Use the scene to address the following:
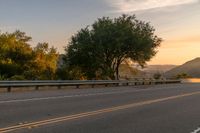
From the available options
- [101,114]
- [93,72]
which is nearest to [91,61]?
[93,72]

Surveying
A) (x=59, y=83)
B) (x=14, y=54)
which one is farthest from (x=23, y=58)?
(x=59, y=83)

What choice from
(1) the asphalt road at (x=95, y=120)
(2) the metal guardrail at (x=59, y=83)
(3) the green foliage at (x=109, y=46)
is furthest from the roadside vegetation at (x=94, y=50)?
(1) the asphalt road at (x=95, y=120)

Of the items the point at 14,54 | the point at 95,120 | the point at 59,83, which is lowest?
the point at 95,120

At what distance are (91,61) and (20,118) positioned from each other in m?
49.1

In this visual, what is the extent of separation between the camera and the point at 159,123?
14.8m

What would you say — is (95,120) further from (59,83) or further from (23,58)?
(23,58)

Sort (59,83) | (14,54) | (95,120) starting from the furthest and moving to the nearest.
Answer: (14,54) < (59,83) < (95,120)

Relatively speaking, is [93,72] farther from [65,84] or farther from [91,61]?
[65,84]

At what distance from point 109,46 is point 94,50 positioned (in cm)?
243

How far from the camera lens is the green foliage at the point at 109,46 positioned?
2458 inches

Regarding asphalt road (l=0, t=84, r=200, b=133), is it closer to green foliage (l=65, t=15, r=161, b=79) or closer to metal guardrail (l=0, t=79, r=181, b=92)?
metal guardrail (l=0, t=79, r=181, b=92)

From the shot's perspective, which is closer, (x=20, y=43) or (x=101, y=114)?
(x=101, y=114)

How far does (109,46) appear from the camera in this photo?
62.3 m

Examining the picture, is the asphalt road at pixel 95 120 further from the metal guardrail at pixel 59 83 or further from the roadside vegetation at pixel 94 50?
the roadside vegetation at pixel 94 50
